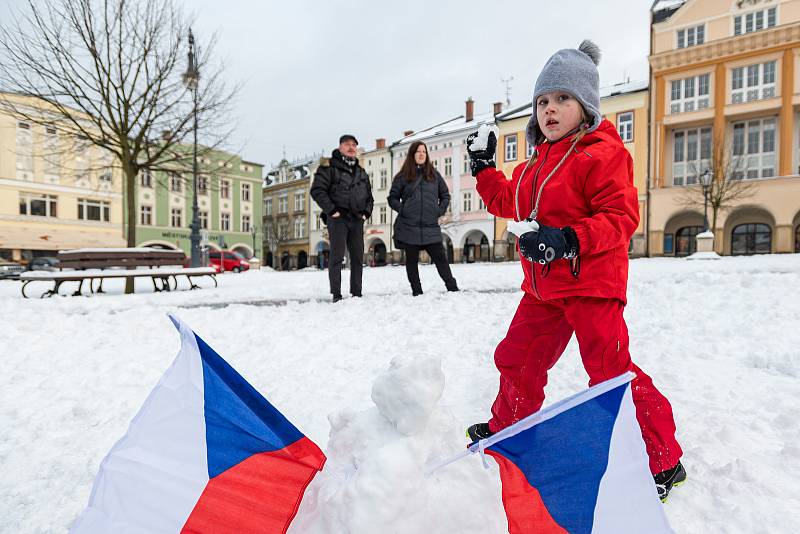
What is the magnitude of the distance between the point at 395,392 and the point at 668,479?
3.65ft

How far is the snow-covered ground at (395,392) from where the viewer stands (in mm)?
1290

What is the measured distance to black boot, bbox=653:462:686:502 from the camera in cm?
162

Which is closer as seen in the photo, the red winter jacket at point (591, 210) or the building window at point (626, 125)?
the red winter jacket at point (591, 210)

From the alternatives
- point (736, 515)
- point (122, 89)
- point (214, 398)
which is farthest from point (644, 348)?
point (122, 89)

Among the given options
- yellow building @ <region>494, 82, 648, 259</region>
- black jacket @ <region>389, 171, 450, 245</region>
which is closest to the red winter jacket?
black jacket @ <region>389, 171, 450, 245</region>

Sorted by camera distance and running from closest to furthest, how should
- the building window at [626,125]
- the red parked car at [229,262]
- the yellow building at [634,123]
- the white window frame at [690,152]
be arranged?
the white window frame at [690,152]
the yellow building at [634,123]
the building window at [626,125]
the red parked car at [229,262]

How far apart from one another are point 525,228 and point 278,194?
56894 millimetres

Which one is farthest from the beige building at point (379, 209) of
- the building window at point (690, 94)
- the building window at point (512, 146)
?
the building window at point (690, 94)

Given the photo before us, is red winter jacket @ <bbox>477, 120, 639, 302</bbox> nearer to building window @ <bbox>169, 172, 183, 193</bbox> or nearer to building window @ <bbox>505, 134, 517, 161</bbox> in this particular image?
building window @ <bbox>169, 172, 183, 193</bbox>

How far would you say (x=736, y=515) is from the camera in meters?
1.54

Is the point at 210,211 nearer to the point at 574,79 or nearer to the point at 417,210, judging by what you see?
the point at 417,210

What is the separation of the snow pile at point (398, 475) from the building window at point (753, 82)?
104 feet

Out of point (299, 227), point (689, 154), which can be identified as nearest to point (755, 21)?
point (689, 154)

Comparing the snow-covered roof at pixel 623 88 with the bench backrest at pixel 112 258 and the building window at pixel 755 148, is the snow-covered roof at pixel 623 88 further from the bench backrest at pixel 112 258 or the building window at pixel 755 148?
the bench backrest at pixel 112 258
